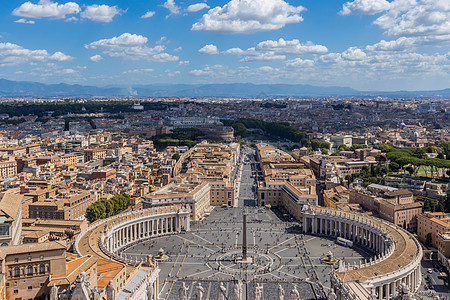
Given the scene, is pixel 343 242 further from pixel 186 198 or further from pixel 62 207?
pixel 62 207

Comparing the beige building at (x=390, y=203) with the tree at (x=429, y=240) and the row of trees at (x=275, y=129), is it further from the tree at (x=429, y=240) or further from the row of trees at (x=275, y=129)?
the row of trees at (x=275, y=129)

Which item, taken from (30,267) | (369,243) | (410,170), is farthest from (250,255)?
(410,170)

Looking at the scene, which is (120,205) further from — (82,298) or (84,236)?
(82,298)

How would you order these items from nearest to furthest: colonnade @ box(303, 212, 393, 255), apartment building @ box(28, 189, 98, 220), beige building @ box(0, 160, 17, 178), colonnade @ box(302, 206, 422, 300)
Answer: colonnade @ box(302, 206, 422, 300), colonnade @ box(303, 212, 393, 255), apartment building @ box(28, 189, 98, 220), beige building @ box(0, 160, 17, 178)

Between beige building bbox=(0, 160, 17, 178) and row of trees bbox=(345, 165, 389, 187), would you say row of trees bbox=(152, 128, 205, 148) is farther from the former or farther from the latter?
row of trees bbox=(345, 165, 389, 187)

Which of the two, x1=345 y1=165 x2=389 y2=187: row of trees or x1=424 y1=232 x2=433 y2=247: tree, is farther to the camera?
x1=345 y1=165 x2=389 y2=187: row of trees

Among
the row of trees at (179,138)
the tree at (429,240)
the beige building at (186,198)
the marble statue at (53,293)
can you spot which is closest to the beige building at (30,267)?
the marble statue at (53,293)

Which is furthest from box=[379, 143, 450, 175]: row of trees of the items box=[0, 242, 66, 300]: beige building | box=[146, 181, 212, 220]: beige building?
→ box=[0, 242, 66, 300]: beige building
